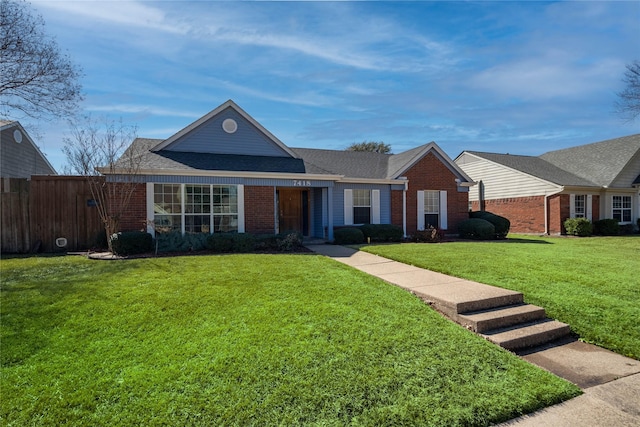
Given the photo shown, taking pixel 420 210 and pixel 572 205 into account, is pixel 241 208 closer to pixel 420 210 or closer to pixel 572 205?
pixel 420 210

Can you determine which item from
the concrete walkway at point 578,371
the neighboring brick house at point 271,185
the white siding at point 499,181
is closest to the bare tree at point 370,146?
the white siding at point 499,181

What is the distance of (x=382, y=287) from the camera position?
6.76 metres

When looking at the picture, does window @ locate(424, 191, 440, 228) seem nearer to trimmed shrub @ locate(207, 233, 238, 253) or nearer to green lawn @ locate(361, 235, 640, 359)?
green lawn @ locate(361, 235, 640, 359)

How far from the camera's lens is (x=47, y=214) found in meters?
12.2

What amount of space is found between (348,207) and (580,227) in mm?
13684

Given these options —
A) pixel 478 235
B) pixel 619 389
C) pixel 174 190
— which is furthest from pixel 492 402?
pixel 478 235

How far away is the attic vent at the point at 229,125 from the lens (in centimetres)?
1516

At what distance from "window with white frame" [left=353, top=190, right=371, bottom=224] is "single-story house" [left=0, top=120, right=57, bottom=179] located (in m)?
17.1

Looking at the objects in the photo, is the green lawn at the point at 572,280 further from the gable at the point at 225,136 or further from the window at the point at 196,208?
the gable at the point at 225,136

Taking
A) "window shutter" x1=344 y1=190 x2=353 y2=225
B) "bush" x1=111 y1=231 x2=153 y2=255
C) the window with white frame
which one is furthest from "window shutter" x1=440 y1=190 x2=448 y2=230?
"bush" x1=111 y1=231 x2=153 y2=255

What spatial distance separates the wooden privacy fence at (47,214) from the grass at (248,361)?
6563mm

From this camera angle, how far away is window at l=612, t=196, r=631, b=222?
22266 mm

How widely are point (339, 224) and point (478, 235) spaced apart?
23.0 feet

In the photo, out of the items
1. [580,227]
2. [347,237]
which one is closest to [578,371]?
[347,237]
